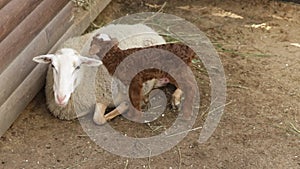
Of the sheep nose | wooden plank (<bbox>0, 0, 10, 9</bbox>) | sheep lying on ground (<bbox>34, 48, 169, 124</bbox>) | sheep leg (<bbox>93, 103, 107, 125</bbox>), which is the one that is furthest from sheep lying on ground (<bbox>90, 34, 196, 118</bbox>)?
wooden plank (<bbox>0, 0, 10, 9</bbox>)

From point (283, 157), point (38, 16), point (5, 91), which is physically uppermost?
point (38, 16)

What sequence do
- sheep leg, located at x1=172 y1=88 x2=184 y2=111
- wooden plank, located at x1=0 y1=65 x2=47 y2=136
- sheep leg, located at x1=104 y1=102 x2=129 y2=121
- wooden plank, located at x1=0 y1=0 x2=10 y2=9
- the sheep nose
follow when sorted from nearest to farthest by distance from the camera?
wooden plank, located at x1=0 y1=0 x2=10 y2=9 < the sheep nose < wooden plank, located at x1=0 y1=65 x2=47 y2=136 < sheep leg, located at x1=104 y1=102 x2=129 y2=121 < sheep leg, located at x1=172 y1=88 x2=184 y2=111

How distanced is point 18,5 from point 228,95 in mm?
1620

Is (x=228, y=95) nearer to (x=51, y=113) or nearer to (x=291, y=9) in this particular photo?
(x=51, y=113)

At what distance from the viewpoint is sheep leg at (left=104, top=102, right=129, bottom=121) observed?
12.1 ft

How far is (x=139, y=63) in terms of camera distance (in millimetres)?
3533

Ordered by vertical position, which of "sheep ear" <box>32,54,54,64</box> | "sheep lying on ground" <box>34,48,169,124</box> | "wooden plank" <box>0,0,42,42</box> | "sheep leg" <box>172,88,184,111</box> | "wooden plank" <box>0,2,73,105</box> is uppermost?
"wooden plank" <box>0,0,42,42</box>

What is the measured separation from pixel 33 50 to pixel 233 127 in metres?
1.50

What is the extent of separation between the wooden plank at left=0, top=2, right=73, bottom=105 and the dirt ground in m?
0.28

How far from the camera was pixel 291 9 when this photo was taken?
17.2ft

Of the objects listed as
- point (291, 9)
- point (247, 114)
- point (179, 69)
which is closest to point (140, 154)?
point (179, 69)

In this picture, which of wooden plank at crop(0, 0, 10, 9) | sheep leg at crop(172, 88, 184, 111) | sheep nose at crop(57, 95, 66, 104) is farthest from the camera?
sheep leg at crop(172, 88, 184, 111)

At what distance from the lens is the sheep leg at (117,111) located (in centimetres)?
370

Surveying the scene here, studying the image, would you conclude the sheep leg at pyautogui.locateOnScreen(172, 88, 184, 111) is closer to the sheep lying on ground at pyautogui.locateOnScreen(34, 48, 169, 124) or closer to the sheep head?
the sheep lying on ground at pyautogui.locateOnScreen(34, 48, 169, 124)
